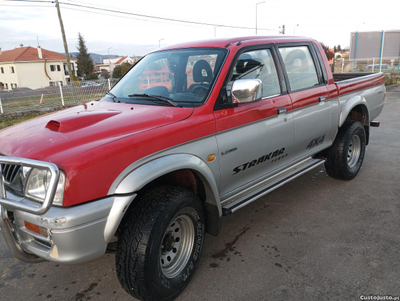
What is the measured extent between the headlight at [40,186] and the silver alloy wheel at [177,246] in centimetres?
84

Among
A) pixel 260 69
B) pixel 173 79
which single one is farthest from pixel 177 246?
pixel 260 69

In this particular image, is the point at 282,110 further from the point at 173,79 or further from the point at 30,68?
the point at 30,68

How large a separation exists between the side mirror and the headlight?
5.05ft

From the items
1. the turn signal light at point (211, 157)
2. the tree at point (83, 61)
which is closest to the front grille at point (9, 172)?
the turn signal light at point (211, 157)

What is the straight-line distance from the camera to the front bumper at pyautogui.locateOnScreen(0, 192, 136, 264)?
194cm

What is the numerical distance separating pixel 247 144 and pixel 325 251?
4.08ft

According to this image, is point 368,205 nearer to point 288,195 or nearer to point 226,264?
point 288,195

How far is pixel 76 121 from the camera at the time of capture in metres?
2.48

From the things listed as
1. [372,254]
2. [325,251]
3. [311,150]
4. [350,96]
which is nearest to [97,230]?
[325,251]

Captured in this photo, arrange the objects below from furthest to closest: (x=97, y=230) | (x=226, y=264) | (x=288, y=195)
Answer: (x=288, y=195) < (x=226, y=264) < (x=97, y=230)

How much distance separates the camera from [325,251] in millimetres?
3090

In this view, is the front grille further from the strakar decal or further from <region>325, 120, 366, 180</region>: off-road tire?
<region>325, 120, 366, 180</region>: off-road tire

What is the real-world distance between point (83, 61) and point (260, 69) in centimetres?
7973

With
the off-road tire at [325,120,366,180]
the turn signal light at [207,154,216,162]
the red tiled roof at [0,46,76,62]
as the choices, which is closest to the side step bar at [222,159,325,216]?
the off-road tire at [325,120,366,180]
